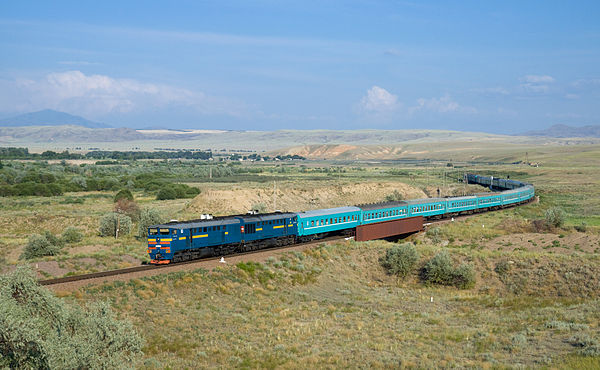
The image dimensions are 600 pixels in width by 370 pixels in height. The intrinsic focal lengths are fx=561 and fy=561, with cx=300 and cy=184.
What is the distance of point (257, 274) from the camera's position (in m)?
41.4

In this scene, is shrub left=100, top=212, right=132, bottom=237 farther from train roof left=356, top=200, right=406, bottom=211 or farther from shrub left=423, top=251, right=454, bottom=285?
shrub left=423, top=251, right=454, bottom=285

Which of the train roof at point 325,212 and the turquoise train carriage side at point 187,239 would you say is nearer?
the turquoise train carriage side at point 187,239

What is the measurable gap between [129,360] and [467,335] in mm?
17569

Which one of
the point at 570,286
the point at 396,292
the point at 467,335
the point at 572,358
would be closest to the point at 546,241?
the point at 570,286

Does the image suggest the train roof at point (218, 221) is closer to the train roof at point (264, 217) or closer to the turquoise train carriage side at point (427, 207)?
the train roof at point (264, 217)

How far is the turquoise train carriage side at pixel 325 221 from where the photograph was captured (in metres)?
51.9

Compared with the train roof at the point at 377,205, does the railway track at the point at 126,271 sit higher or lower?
lower

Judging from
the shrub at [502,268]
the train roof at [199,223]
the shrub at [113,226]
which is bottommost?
the shrub at [502,268]

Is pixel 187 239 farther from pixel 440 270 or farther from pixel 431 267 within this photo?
pixel 440 270

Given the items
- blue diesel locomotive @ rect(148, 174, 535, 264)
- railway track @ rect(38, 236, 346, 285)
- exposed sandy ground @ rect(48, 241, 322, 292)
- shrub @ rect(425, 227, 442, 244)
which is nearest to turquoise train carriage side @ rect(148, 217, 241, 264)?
blue diesel locomotive @ rect(148, 174, 535, 264)

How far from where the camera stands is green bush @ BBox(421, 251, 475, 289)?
148 ft

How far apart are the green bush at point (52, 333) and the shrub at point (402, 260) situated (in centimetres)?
2906

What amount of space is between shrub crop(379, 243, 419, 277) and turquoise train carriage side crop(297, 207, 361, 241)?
298 inches

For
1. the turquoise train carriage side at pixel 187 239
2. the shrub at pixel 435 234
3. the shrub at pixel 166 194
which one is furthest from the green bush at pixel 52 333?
the shrub at pixel 166 194
